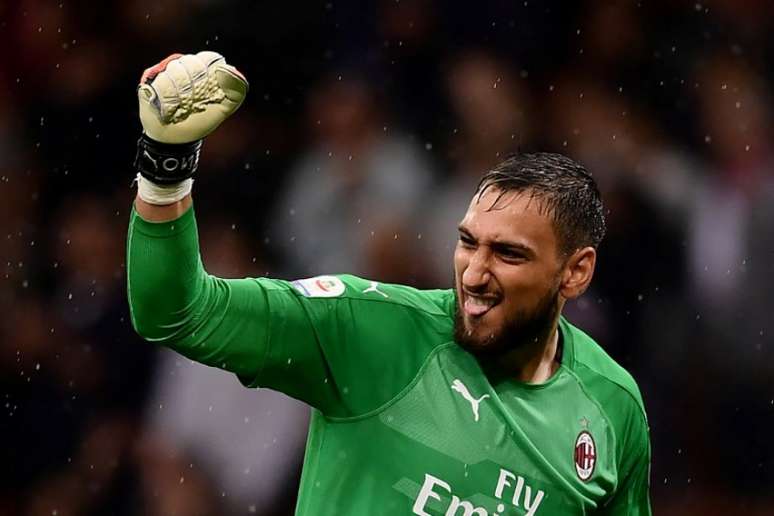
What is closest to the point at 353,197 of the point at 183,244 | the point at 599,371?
the point at 599,371

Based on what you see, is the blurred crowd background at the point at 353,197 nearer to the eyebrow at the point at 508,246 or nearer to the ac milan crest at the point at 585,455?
the ac milan crest at the point at 585,455

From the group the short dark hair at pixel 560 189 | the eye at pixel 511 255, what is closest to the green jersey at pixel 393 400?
the eye at pixel 511 255

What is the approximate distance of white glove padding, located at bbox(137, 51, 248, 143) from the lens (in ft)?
8.20

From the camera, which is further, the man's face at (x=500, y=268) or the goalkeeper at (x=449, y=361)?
the man's face at (x=500, y=268)

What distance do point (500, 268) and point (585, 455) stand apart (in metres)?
0.54

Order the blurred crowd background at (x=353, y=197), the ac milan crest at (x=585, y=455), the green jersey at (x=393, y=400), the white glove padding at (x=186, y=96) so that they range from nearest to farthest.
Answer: the white glove padding at (x=186, y=96) < the green jersey at (x=393, y=400) < the ac milan crest at (x=585, y=455) < the blurred crowd background at (x=353, y=197)

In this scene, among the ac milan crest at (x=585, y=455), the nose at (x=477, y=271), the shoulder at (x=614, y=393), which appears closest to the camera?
the nose at (x=477, y=271)

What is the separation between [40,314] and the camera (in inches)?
202

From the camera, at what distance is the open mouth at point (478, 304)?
3070 millimetres

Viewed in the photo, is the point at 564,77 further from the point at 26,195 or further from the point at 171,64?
the point at 171,64

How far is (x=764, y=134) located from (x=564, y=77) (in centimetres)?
90

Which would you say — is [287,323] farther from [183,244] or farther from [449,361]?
[449,361]

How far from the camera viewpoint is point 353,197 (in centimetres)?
529

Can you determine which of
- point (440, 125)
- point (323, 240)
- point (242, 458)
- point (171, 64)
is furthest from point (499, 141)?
point (171, 64)
